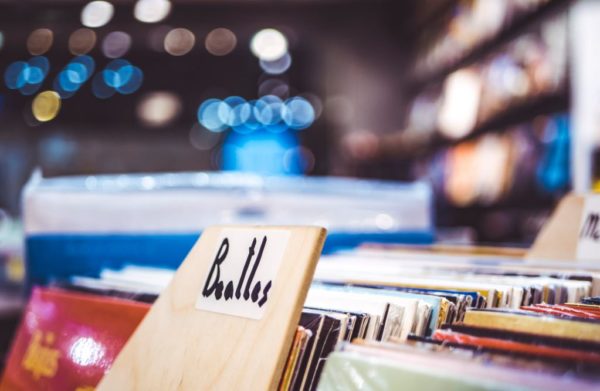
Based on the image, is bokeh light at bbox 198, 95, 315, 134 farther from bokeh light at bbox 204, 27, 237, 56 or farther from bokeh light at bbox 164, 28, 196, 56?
bokeh light at bbox 164, 28, 196, 56

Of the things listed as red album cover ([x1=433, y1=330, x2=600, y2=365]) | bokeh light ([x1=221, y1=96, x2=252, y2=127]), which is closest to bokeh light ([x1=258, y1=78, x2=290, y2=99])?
bokeh light ([x1=221, y1=96, x2=252, y2=127])

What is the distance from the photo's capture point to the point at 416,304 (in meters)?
0.67

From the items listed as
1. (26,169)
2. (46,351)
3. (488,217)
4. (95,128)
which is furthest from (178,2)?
(46,351)

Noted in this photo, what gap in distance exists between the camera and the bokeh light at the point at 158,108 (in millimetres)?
8633

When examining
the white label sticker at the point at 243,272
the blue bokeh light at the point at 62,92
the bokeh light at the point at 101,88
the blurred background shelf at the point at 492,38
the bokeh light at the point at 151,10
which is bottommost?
the white label sticker at the point at 243,272

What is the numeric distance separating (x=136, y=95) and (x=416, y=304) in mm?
8363

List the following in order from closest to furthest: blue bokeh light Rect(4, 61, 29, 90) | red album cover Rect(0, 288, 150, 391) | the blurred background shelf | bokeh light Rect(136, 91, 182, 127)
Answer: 1. red album cover Rect(0, 288, 150, 391)
2. the blurred background shelf
3. blue bokeh light Rect(4, 61, 29, 90)
4. bokeh light Rect(136, 91, 182, 127)

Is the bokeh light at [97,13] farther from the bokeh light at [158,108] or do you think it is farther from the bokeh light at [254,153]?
the bokeh light at [254,153]

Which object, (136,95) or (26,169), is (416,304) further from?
(26,169)

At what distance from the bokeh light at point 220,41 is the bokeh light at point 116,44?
0.92m

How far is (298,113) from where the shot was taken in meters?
8.51

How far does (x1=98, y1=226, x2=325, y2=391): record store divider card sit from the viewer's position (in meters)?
0.65

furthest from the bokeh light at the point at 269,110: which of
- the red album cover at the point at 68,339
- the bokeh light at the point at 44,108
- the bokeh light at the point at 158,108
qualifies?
the red album cover at the point at 68,339

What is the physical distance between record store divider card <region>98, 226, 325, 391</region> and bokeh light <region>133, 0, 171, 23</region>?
690 centimetres
